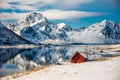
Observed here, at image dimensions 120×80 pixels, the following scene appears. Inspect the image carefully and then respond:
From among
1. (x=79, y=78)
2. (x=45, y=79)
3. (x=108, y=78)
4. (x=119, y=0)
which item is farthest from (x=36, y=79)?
(x=119, y=0)

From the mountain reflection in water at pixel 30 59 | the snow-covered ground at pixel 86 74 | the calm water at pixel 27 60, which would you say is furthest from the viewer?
the mountain reflection in water at pixel 30 59

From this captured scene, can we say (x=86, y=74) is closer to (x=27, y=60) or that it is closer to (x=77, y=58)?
(x=77, y=58)

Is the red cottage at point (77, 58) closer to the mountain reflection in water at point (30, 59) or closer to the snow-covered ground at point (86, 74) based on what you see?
the mountain reflection in water at point (30, 59)

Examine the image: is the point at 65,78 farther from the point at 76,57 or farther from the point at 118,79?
the point at 76,57

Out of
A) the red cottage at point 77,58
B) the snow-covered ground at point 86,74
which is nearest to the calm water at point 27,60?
the red cottage at point 77,58

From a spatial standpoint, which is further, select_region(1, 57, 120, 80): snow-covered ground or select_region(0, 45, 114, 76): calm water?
Result: select_region(0, 45, 114, 76): calm water

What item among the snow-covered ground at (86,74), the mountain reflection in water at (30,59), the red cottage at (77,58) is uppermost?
the snow-covered ground at (86,74)

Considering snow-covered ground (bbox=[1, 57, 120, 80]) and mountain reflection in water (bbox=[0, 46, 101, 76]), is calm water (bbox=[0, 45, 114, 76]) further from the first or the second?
snow-covered ground (bbox=[1, 57, 120, 80])

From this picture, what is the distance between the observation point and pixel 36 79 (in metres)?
15.9

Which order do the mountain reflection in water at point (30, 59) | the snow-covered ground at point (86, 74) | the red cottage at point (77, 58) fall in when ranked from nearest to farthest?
the snow-covered ground at point (86, 74)
the red cottage at point (77, 58)
the mountain reflection in water at point (30, 59)

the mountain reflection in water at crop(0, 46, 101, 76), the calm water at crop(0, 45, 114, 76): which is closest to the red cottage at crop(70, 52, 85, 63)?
the calm water at crop(0, 45, 114, 76)

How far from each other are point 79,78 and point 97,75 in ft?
3.09

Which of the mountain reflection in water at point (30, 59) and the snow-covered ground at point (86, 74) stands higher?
the snow-covered ground at point (86, 74)

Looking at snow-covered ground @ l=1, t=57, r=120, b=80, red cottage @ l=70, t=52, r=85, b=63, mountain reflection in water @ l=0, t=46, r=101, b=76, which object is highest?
snow-covered ground @ l=1, t=57, r=120, b=80
